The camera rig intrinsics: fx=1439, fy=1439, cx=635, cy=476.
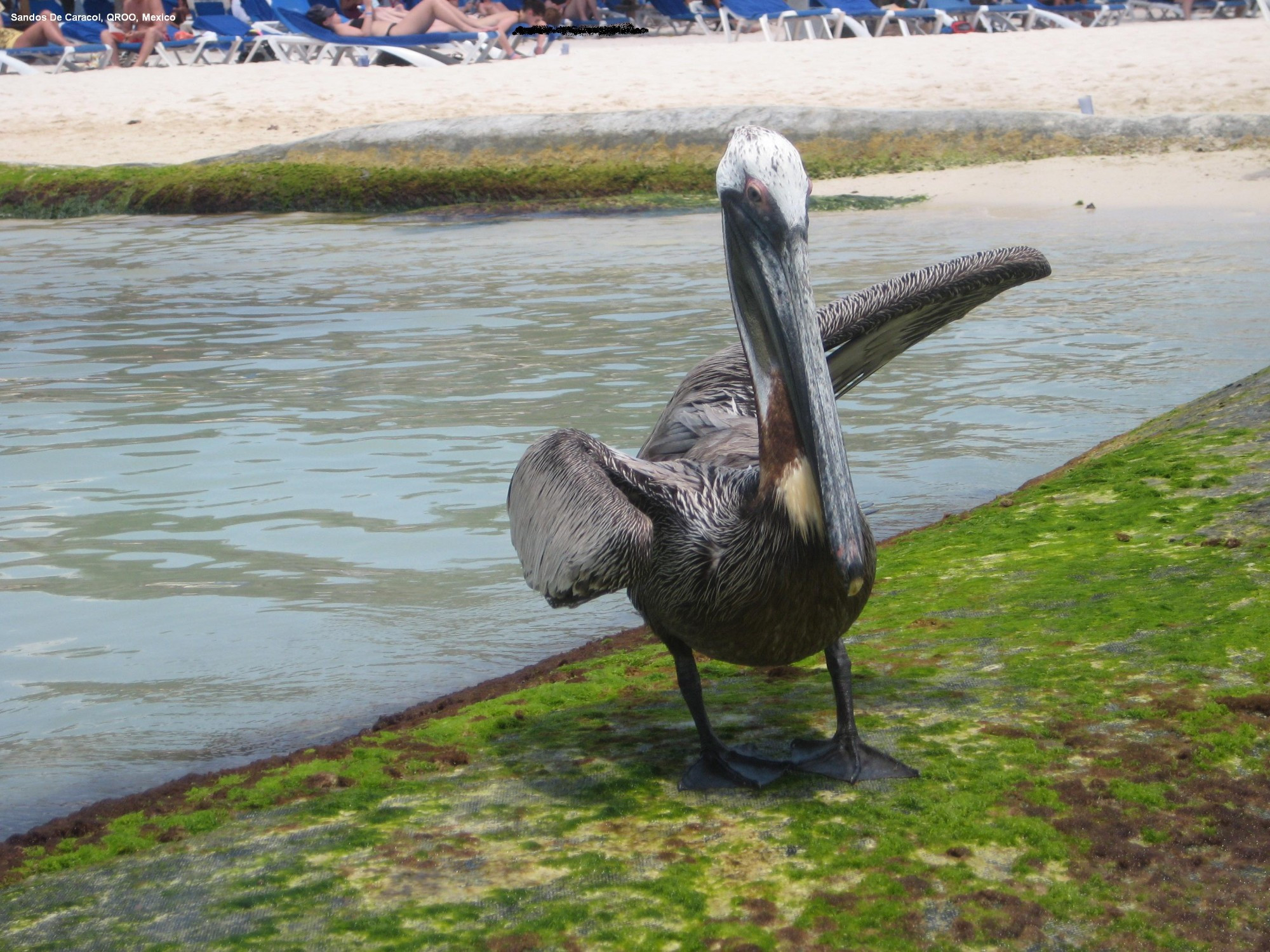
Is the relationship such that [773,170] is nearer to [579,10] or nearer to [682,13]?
[682,13]

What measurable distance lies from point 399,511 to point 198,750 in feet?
6.75

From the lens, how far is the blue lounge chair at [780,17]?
80.3 ft

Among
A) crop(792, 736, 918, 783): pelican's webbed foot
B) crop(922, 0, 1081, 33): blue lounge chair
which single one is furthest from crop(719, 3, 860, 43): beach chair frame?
crop(792, 736, 918, 783): pelican's webbed foot

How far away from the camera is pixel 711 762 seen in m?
2.96

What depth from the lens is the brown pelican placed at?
2.66 metres

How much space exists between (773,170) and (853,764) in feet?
3.89

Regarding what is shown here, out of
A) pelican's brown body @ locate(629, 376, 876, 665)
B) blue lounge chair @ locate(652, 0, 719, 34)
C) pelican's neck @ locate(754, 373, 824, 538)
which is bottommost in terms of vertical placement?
pelican's brown body @ locate(629, 376, 876, 665)

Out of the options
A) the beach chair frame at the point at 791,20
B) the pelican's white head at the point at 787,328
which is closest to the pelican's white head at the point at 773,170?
the pelican's white head at the point at 787,328

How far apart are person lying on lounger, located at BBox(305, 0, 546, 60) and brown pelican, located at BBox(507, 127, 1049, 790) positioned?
20852mm

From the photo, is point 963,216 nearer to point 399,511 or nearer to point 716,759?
point 399,511

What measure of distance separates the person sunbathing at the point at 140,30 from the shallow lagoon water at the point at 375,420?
13.4 metres

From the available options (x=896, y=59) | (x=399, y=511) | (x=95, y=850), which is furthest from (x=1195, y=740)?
(x=896, y=59)

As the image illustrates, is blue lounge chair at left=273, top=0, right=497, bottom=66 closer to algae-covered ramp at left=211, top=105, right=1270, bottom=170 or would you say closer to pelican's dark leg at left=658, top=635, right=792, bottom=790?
algae-covered ramp at left=211, top=105, right=1270, bottom=170

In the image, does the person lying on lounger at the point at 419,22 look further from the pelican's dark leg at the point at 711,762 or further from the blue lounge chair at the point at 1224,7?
the pelican's dark leg at the point at 711,762
